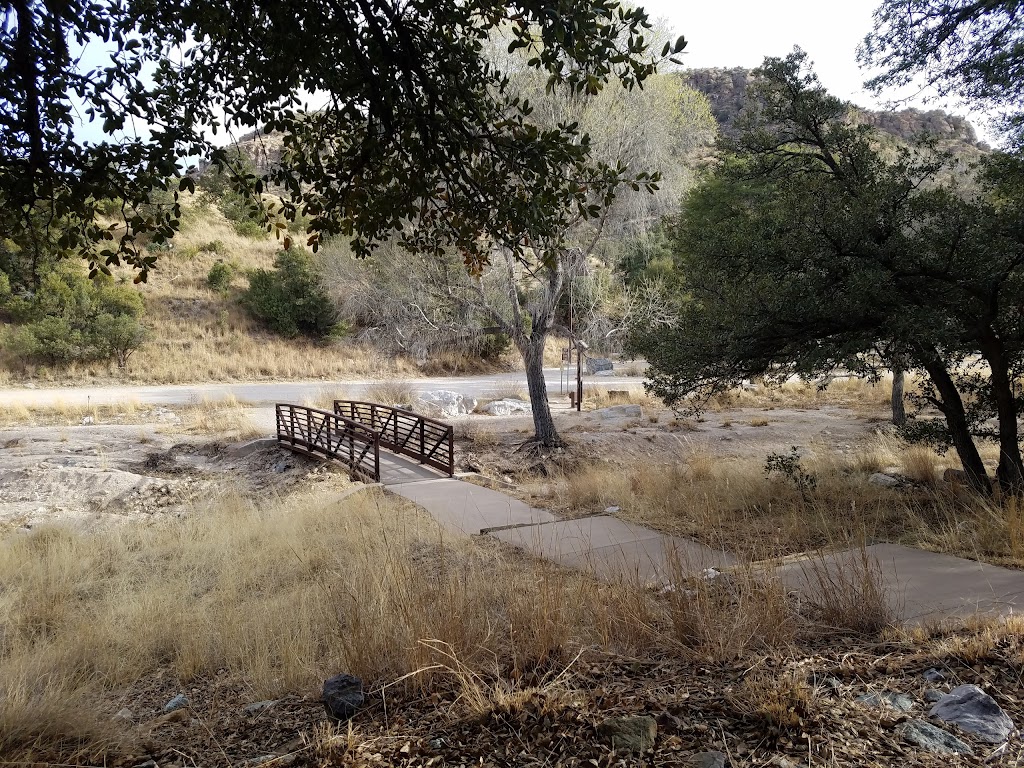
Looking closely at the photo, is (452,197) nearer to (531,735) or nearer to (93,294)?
(531,735)

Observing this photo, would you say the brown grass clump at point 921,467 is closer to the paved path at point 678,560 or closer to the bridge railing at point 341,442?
the paved path at point 678,560

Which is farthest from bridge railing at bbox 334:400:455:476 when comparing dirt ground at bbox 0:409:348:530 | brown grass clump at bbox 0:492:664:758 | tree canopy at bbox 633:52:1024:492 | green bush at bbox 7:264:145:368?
green bush at bbox 7:264:145:368

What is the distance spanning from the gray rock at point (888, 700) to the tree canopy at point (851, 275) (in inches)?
181

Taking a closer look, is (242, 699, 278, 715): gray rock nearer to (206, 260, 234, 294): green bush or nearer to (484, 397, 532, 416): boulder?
(484, 397, 532, 416): boulder

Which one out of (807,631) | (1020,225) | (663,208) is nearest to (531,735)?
(807,631)

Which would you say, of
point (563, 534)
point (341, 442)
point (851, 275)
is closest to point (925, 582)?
point (851, 275)

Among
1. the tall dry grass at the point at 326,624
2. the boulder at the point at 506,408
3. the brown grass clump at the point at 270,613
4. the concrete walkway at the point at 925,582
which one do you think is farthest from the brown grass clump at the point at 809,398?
the tall dry grass at the point at 326,624

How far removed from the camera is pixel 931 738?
2.52 metres

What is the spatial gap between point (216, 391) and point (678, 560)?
27.7 meters

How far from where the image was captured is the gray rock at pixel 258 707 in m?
3.39

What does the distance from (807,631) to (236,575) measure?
5220 millimetres

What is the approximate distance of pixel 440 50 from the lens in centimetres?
450

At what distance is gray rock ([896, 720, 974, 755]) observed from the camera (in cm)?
245

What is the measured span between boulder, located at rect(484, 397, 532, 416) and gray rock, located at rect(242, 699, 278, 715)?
20079mm
